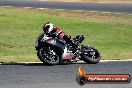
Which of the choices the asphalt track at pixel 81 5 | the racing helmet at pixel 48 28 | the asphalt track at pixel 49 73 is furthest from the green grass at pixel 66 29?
the asphalt track at pixel 81 5

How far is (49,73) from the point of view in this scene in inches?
647

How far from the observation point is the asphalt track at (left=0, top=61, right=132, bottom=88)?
47.9 ft

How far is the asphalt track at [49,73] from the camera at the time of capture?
14594 millimetres

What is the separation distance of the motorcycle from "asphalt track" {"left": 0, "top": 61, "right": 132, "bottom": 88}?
0.91 feet

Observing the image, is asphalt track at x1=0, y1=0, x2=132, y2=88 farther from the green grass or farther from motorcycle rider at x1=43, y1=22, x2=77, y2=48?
the green grass

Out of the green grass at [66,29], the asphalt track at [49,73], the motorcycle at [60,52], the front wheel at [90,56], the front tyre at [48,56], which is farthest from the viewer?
the green grass at [66,29]

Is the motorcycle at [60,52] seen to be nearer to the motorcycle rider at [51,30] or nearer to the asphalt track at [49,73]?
the motorcycle rider at [51,30]

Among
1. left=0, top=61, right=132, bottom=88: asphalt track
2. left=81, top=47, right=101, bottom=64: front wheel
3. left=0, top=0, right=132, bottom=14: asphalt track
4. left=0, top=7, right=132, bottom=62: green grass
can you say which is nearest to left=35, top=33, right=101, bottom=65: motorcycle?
left=81, top=47, right=101, bottom=64: front wheel

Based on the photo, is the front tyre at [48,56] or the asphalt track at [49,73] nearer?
the asphalt track at [49,73]

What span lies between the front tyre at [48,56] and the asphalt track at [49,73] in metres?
0.22

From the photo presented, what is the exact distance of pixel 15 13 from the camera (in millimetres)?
36844

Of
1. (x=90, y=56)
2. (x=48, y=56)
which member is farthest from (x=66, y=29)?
(x=48, y=56)

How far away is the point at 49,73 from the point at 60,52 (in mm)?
2075

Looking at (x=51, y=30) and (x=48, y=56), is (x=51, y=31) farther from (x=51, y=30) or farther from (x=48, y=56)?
(x=48, y=56)
